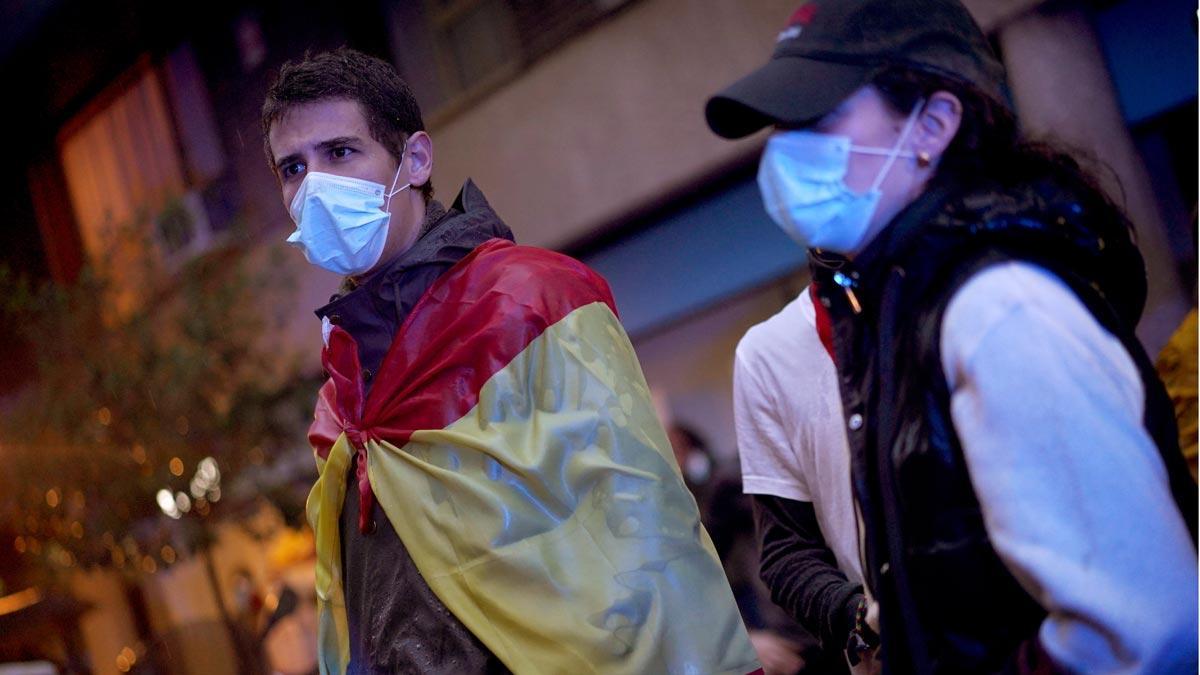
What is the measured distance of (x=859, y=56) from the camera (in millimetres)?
1742

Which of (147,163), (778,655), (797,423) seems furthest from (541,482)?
(147,163)

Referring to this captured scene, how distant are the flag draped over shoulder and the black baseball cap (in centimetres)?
78

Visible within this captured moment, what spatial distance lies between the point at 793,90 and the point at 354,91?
4.24 ft

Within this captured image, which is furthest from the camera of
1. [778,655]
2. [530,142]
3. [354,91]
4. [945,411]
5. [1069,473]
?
[530,142]

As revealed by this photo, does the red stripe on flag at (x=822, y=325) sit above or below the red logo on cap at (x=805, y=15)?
below

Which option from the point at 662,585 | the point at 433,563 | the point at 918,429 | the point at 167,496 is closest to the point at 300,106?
the point at 433,563

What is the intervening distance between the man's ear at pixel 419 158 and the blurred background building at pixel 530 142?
1.42m

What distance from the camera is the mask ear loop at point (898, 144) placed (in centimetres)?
174

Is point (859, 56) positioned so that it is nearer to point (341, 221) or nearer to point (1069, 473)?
point (1069, 473)

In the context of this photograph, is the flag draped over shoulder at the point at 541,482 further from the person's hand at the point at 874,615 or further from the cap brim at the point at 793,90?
the cap brim at the point at 793,90

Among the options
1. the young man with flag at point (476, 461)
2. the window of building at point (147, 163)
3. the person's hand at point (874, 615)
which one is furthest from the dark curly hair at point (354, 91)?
the window of building at point (147, 163)

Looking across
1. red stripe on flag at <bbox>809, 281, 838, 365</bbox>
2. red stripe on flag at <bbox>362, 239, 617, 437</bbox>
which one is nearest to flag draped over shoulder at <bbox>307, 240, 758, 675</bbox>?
red stripe on flag at <bbox>362, 239, 617, 437</bbox>

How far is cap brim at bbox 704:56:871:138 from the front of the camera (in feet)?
5.69

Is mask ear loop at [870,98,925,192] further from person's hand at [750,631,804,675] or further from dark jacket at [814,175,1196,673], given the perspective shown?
person's hand at [750,631,804,675]
